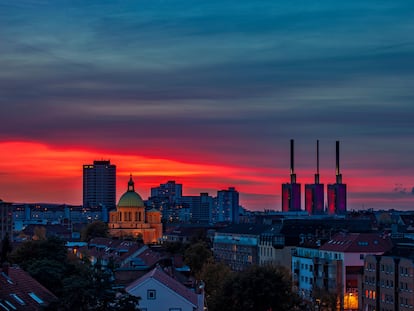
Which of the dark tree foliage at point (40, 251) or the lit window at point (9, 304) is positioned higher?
the dark tree foliage at point (40, 251)

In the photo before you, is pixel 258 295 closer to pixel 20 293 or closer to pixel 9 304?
pixel 20 293

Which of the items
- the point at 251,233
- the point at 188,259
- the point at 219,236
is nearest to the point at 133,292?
the point at 188,259

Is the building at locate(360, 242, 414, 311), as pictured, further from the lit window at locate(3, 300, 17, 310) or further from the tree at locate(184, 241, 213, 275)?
the lit window at locate(3, 300, 17, 310)

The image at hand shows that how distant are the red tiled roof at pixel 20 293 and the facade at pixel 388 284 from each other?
43348 millimetres

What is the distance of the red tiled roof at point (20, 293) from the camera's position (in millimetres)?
50981

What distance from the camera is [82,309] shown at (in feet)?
160

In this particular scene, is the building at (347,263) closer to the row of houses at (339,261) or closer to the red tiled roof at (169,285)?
the row of houses at (339,261)

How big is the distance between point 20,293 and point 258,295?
29471 millimetres

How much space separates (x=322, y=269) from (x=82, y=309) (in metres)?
72.1

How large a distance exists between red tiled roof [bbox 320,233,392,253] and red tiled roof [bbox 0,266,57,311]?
195ft

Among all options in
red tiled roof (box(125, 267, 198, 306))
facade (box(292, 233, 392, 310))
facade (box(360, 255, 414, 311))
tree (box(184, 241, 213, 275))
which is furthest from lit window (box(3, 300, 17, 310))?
tree (box(184, 241, 213, 275))

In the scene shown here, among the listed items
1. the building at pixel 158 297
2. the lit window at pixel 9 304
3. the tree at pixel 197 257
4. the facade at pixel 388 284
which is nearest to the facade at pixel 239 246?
the tree at pixel 197 257

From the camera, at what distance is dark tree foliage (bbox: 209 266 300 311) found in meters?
80.6

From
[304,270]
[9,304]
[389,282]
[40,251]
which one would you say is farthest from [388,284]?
[9,304]
